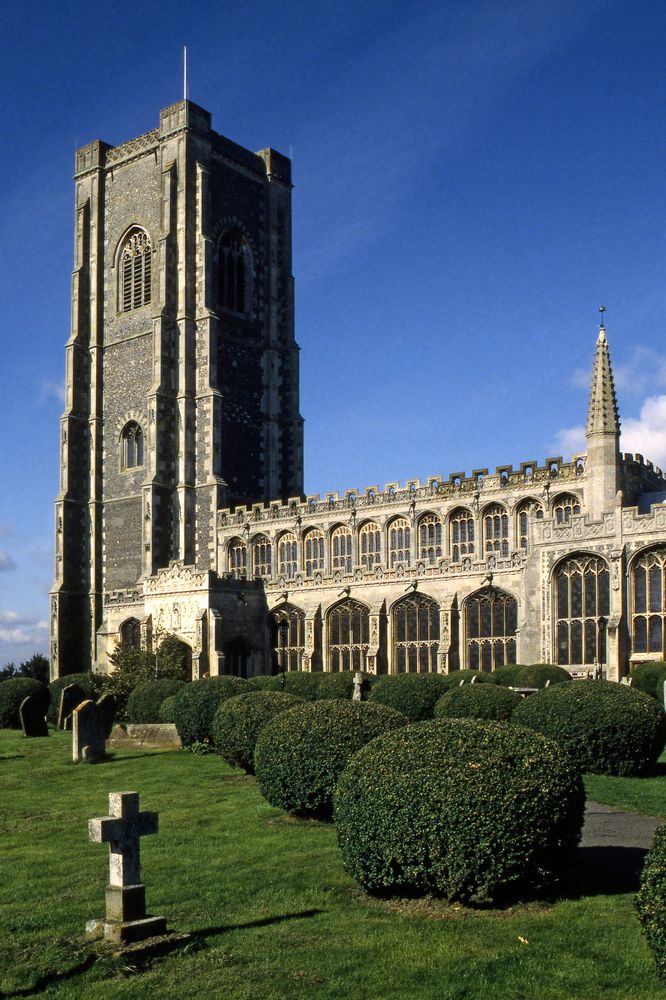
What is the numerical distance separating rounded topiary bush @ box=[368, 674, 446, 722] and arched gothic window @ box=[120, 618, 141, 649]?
102ft

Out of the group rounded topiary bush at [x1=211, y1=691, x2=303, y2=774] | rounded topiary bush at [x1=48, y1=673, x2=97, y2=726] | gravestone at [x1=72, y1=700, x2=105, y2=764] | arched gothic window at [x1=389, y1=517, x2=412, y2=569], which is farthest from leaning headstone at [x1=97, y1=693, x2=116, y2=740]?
arched gothic window at [x1=389, y1=517, x2=412, y2=569]

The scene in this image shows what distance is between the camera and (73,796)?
63.1ft

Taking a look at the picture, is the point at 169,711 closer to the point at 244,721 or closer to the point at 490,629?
the point at 244,721

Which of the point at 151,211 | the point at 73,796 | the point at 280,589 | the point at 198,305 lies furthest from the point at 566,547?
the point at 151,211

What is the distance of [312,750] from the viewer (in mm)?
15102

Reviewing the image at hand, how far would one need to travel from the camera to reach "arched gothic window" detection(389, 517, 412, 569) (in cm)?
5022

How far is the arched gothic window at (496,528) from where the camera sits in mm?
46594

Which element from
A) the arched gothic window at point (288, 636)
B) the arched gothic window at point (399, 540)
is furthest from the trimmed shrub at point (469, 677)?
the arched gothic window at point (288, 636)

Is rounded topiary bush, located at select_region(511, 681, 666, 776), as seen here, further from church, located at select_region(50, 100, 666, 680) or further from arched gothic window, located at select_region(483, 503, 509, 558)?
arched gothic window, located at select_region(483, 503, 509, 558)

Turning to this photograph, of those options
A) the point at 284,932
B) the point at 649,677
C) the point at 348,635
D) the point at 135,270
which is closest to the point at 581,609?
the point at 649,677

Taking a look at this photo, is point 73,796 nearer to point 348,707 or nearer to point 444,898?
point 348,707

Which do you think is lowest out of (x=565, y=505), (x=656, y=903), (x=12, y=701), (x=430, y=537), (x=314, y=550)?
(x=12, y=701)

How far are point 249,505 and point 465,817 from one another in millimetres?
50374

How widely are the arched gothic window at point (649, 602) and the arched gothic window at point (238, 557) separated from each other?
85.8ft
